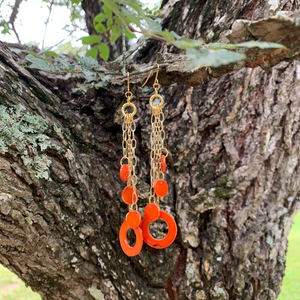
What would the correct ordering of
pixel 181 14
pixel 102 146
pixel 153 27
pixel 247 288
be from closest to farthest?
1. pixel 153 27
2. pixel 247 288
3. pixel 102 146
4. pixel 181 14

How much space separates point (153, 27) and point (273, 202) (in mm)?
1577

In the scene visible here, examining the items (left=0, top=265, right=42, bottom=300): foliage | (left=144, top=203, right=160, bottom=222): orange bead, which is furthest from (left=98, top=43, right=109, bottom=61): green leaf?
(left=0, top=265, right=42, bottom=300): foliage

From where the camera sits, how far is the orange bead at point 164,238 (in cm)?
162

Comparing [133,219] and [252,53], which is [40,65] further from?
[252,53]

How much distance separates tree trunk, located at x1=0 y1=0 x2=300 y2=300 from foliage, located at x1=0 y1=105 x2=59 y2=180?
0.06 feet

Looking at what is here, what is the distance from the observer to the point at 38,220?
1.43 meters

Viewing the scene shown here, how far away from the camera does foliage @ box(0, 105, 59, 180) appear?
1.34 m

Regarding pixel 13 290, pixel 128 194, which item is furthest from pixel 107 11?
pixel 13 290

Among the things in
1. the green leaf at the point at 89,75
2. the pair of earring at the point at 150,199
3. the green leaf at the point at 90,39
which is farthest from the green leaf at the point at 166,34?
the green leaf at the point at 90,39

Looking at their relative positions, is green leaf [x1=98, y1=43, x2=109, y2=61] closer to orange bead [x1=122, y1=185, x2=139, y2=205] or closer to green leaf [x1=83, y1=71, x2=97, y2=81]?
green leaf [x1=83, y1=71, x2=97, y2=81]

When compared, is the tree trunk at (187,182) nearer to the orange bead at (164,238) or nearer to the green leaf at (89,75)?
the orange bead at (164,238)

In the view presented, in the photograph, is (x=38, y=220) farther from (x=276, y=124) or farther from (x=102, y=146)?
(x=276, y=124)

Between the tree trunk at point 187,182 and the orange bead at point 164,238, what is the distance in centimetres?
10

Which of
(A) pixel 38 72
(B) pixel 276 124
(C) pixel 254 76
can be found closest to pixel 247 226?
(B) pixel 276 124
